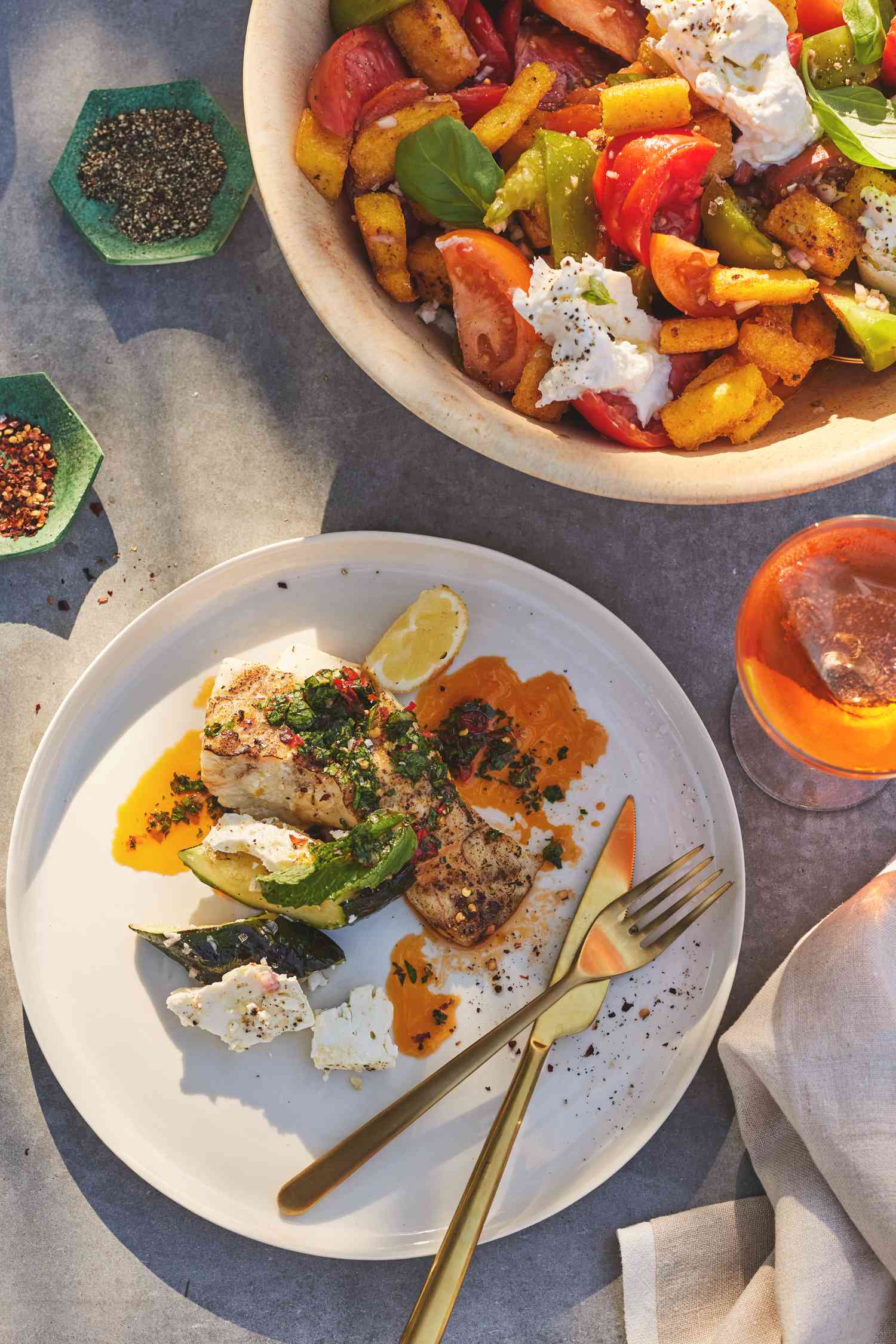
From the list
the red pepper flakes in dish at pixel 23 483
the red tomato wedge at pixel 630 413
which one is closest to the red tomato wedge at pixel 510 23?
the red tomato wedge at pixel 630 413

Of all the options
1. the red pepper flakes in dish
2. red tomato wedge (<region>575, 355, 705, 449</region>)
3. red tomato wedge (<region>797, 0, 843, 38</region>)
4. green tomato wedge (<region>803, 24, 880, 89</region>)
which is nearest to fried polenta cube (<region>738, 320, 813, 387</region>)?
red tomato wedge (<region>575, 355, 705, 449</region>)

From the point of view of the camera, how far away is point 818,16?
6.22 ft

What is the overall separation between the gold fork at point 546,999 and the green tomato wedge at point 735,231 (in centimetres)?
132

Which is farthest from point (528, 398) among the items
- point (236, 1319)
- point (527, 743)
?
point (236, 1319)

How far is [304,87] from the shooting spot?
2.00 meters

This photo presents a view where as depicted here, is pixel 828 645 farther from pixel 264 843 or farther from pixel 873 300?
pixel 264 843

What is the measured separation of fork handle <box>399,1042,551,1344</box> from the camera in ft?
7.29

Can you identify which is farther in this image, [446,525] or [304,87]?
[446,525]

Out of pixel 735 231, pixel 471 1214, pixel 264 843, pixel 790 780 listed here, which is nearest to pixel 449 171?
pixel 735 231

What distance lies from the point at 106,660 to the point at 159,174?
1257 mm

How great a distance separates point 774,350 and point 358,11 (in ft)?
3.48

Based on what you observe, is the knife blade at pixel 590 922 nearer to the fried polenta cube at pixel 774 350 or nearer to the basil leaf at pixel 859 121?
the fried polenta cube at pixel 774 350

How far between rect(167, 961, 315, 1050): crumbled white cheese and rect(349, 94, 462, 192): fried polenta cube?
5.70 ft

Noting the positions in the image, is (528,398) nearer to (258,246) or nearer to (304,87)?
(304,87)
